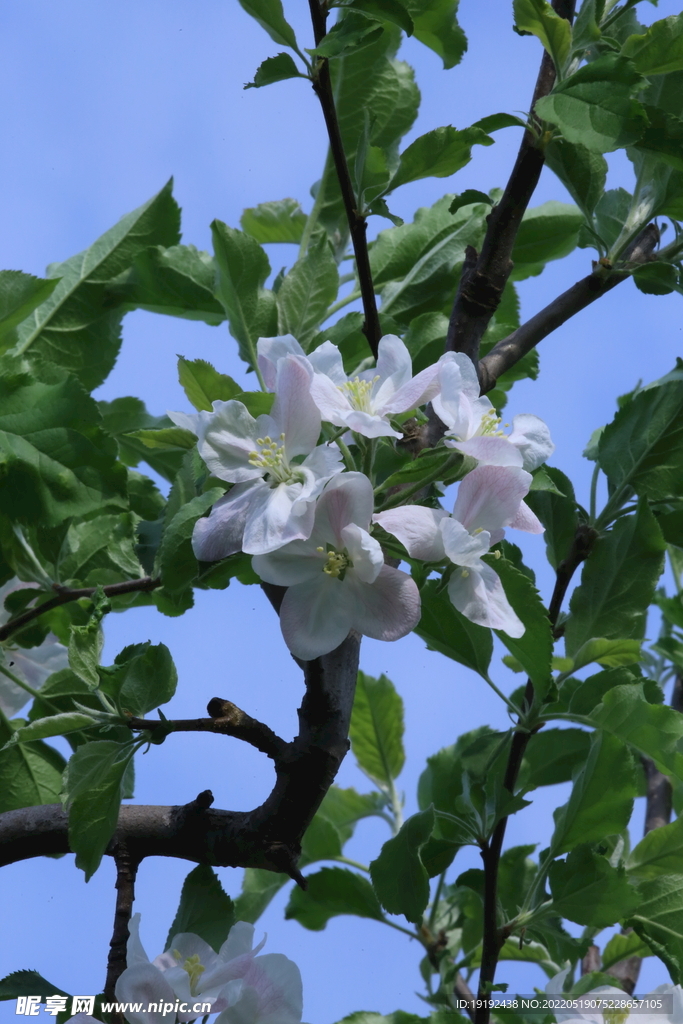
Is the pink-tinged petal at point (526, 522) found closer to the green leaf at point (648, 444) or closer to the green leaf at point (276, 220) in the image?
the green leaf at point (648, 444)

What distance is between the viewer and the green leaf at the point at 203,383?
0.76 m

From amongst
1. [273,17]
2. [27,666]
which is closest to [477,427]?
[273,17]

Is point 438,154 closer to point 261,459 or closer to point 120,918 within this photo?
point 261,459

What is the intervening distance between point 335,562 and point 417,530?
62 mm

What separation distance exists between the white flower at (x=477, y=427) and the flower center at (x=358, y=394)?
0.05 metres

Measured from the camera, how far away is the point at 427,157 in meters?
0.96

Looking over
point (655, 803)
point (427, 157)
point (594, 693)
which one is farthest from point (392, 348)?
point (655, 803)

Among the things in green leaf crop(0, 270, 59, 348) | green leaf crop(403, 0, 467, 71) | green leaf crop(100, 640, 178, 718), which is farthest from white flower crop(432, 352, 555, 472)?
green leaf crop(0, 270, 59, 348)

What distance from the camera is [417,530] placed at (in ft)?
2.09

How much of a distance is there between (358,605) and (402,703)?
83 cm

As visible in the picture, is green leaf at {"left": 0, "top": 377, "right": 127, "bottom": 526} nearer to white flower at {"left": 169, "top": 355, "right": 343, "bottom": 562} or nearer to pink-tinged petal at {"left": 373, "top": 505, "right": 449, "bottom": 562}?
white flower at {"left": 169, "top": 355, "right": 343, "bottom": 562}

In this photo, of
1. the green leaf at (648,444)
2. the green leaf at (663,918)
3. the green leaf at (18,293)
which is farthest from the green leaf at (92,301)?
the green leaf at (663,918)

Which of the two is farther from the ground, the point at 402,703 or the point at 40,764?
the point at 402,703

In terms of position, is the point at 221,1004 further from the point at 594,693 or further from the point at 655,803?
the point at 655,803
